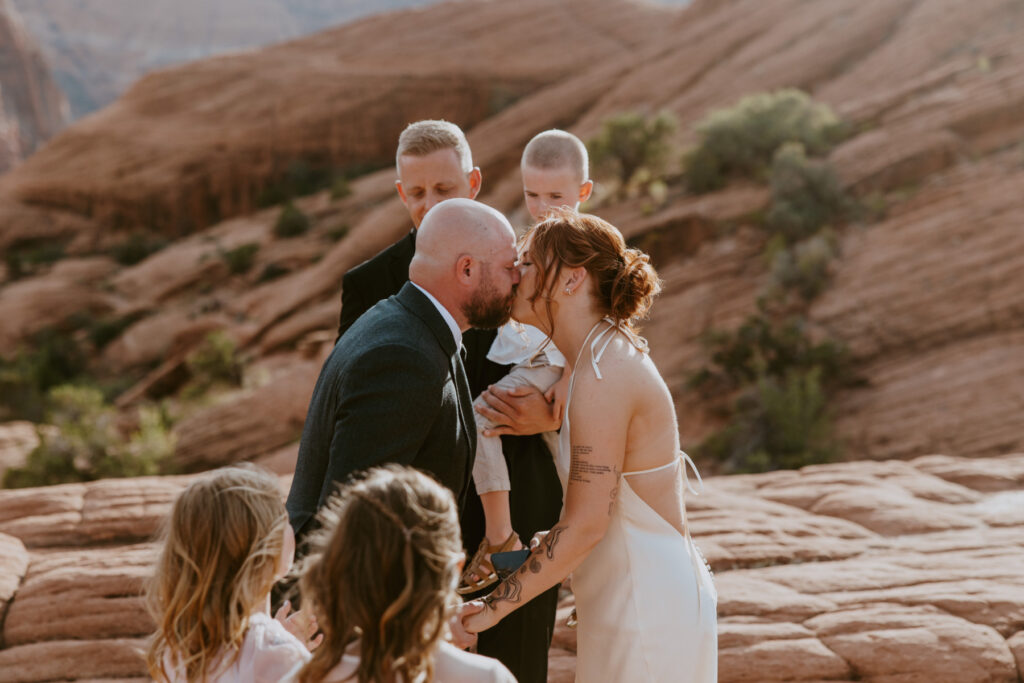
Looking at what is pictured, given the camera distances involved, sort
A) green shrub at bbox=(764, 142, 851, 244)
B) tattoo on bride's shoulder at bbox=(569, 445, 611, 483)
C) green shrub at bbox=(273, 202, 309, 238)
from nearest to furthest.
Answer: tattoo on bride's shoulder at bbox=(569, 445, 611, 483)
green shrub at bbox=(764, 142, 851, 244)
green shrub at bbox=(273, 202, 309, 238)

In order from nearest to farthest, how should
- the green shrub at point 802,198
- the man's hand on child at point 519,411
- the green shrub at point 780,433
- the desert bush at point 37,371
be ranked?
the man's hand on child at point 519,411 < the green shrub at point 780,433 < the green shrub at point 802,198 < the desert bush at point 37,371

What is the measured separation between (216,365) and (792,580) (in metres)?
17.4

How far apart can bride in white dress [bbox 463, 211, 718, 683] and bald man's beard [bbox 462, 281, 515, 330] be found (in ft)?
0.27

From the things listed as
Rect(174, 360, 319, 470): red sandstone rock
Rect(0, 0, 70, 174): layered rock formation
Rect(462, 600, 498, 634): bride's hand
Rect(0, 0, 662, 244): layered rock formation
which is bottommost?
Rect(174, 360, 319, 470): red sandstone rock

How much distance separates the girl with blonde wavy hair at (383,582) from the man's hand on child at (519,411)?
1.10 meters

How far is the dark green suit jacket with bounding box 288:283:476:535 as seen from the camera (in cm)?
233

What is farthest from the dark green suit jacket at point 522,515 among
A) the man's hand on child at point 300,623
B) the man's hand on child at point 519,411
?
the man's hand on child at point 300,623

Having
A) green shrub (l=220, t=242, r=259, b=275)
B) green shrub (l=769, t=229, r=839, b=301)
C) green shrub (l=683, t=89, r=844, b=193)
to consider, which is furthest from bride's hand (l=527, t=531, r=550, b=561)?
green shrub (l=220, t=242, r=259, b=275)

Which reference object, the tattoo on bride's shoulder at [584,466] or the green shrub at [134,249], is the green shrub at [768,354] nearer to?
the tattoo on bride's shoulder at [584,466]

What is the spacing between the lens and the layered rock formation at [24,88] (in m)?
58.0

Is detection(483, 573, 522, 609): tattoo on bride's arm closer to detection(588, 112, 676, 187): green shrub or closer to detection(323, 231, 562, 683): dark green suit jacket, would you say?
detection(323, 231, 562, 683): dark green suit jacket

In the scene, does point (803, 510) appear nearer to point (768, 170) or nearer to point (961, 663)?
point (961, 663)

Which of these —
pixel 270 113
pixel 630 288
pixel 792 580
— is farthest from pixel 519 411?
pixel 270 113

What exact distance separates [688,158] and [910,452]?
999 cm
